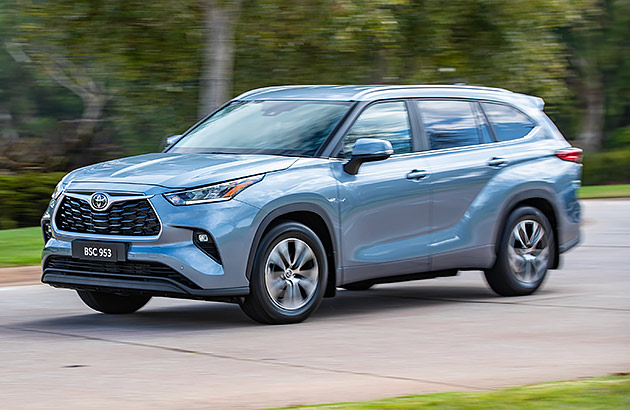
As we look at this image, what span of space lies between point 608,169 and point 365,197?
33315 millimetres

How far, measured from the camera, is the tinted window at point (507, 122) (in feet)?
34.8

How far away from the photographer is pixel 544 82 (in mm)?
24078

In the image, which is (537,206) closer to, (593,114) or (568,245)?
(568,245)

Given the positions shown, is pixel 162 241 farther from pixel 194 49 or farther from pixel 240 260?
pixel 194 49

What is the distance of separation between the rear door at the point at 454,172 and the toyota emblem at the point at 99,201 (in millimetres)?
2718

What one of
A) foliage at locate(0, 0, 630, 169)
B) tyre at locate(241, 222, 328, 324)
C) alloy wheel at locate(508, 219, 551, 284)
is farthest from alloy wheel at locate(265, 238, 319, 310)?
foliage at locate(0, 0, 630, 169)

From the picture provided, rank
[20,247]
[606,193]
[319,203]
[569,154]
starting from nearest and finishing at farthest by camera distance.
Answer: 1. [319,203]
2. [569,154]
3. [20,247]
4. [606,193]

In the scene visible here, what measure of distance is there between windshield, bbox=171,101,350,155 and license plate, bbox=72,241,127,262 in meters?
1.43

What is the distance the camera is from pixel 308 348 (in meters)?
7.75

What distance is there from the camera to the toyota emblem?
8.36 metres

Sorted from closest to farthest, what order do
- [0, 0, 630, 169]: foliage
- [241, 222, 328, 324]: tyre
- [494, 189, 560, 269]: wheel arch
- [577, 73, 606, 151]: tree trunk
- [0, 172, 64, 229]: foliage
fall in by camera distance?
[241, 222, 328, 324]: tyre < [494, 189, 560, 269]: wheel arch < [0, 0, 630, 169]: foliage < [0, 172, 64, 229]: foliage < [577, 73, 606, 151]: tree trunk

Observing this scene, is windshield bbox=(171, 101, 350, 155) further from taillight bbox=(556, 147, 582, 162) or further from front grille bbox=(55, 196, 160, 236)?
taillight bbox=(556, 147, 582, 162)

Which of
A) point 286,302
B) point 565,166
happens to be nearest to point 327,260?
point 286,302

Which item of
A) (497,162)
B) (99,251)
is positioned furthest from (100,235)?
(497,162)
